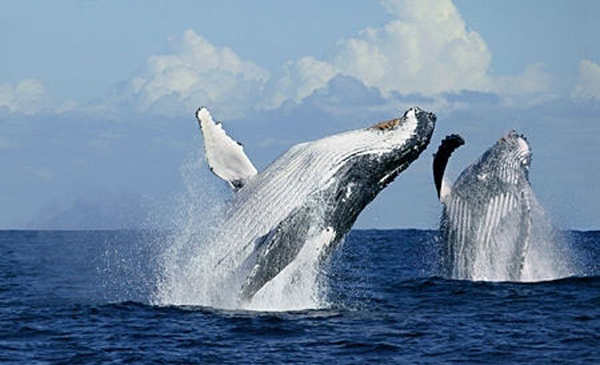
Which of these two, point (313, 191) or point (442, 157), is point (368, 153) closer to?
point (313, 191)

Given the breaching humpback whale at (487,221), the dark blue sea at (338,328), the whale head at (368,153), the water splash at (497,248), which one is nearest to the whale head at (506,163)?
the breaching humpback whale at (487,221)

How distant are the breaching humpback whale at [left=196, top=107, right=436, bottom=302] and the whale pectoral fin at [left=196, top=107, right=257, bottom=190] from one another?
65cm

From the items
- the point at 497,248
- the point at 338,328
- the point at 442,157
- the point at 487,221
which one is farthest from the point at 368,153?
the point at 497,248

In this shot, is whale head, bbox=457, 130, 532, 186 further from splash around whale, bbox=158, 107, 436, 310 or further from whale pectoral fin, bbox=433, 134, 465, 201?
splash around whale, bbox=158, 107, 436, 310

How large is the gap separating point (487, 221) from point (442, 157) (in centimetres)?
141

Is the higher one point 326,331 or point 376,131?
point 376,131

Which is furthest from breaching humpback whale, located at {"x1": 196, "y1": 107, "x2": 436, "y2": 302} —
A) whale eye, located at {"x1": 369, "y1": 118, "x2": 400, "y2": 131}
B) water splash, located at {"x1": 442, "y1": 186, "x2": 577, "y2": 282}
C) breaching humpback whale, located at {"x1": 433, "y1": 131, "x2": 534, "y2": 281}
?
water splash, located at {"x1": 442, "y1": 186, "x2": 577, "y2": 282}

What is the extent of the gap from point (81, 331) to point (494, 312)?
5.60 m

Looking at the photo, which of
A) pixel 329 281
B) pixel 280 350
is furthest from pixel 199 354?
pixel 329 281

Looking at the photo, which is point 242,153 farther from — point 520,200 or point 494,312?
point 520,200

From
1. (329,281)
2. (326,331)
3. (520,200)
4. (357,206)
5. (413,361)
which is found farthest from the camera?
(329,281)

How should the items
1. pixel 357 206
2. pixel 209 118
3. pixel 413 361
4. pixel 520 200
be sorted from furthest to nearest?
pixel 520 200 → pixel 209 118 → pixel 357 206 → pixel 413 361

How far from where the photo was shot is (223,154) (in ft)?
49.1

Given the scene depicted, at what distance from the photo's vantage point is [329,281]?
910 inches
